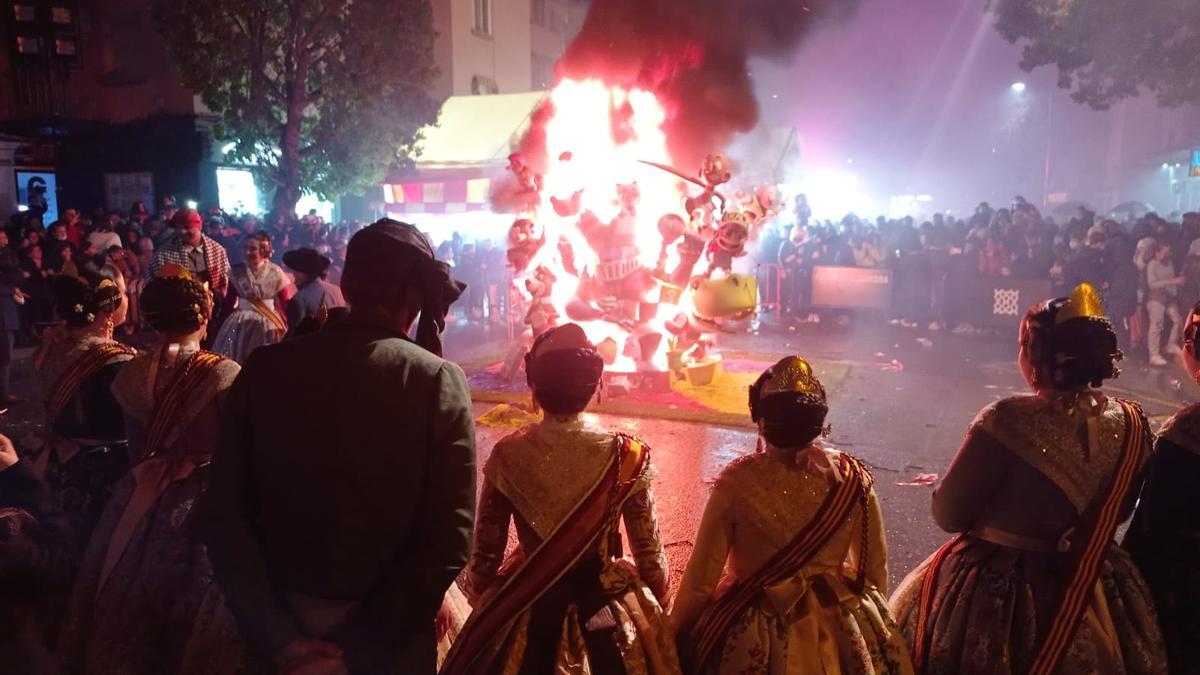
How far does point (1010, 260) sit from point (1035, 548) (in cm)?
1437

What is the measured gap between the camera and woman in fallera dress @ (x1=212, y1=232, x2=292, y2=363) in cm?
741

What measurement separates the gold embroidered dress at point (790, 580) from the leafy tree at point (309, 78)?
21.4m

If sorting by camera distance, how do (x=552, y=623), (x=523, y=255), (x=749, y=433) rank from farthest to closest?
1. (x=523, y=255)
2. (x=749, y=433)
3. (x=552, y=623)

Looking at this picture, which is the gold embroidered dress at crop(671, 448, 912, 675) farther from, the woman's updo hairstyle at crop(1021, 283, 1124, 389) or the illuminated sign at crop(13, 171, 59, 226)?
the illuminated sign at crop(13, 171, 59, 226)

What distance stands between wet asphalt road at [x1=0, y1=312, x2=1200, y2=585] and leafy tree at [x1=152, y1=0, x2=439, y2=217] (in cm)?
999

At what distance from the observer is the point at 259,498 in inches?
89.4

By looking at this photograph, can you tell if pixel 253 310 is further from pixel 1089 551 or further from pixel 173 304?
pixel 1089 551

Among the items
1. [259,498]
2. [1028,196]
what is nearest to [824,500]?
[259,498]

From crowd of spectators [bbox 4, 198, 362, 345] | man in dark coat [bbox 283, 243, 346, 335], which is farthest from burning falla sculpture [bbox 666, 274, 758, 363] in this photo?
crowd of spectators [bbox 4, 198, 362, 345]

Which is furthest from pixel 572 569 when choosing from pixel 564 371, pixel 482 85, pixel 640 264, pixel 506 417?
pixel 482 85

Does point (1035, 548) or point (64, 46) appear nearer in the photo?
point (1035, 548)

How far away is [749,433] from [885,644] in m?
5.66

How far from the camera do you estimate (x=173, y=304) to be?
354 cm

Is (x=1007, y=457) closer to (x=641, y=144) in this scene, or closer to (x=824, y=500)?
(x=824, y=500)
